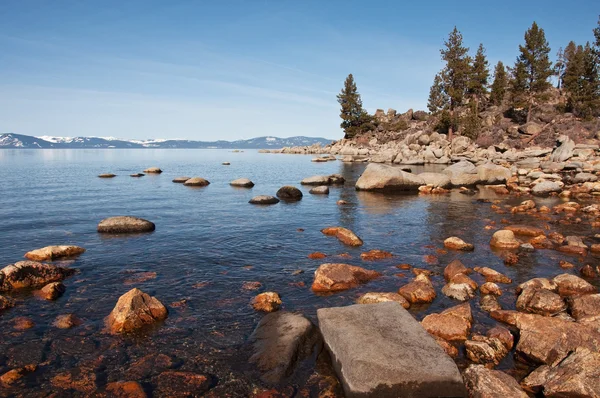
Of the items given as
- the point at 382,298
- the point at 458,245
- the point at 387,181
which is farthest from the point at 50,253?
the point at 387,181

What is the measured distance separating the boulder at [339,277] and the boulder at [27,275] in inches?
304

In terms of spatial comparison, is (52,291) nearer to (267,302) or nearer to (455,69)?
(267,302)

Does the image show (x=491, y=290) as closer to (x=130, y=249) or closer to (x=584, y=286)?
(x=584, y=286)

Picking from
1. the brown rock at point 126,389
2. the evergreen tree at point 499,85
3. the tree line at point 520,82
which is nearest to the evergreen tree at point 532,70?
the tree line at point 520,82

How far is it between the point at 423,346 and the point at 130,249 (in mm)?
11880

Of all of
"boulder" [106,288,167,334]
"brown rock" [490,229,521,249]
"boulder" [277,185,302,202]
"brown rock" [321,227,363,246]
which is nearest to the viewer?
"boulder" [106,288,167,334]

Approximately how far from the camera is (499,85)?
292 feet

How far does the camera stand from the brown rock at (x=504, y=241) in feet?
47.9

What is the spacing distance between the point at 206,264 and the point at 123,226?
21.4 feet

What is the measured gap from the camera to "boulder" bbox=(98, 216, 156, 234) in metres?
16.9

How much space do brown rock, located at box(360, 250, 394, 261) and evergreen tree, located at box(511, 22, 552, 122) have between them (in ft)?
239

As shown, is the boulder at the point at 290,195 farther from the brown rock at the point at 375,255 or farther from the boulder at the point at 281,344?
the boulder at the point at 281,344

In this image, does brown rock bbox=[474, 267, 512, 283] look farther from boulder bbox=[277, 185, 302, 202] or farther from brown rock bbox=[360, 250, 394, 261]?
boulder bbox=[277, 185, 302, 202]

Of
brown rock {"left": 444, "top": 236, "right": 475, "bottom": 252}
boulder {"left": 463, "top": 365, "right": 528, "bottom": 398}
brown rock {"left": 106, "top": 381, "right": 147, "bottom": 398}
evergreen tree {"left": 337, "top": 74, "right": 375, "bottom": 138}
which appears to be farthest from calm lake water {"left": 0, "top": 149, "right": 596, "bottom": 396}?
evergreen tree {"left": 337, "top": 74, "right": 375, "bottom": 138}
